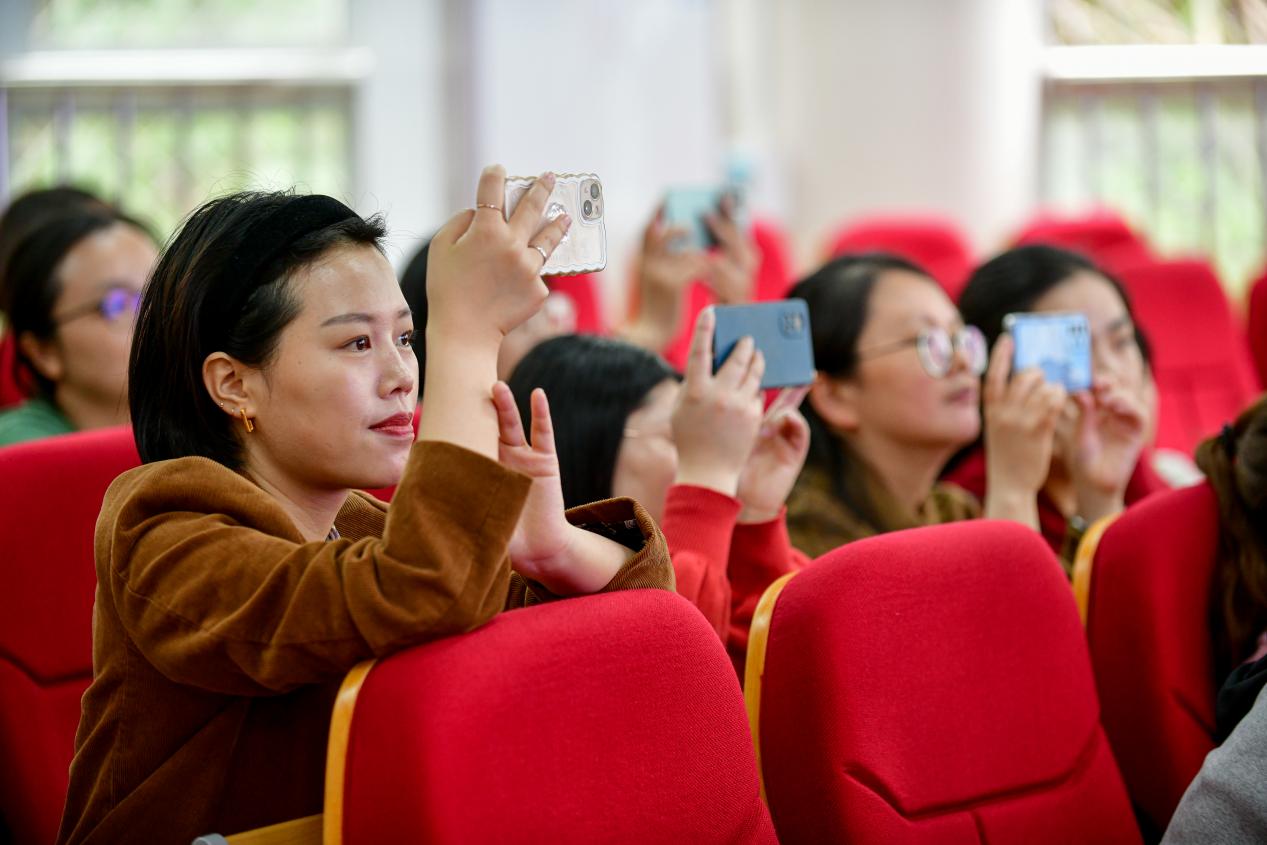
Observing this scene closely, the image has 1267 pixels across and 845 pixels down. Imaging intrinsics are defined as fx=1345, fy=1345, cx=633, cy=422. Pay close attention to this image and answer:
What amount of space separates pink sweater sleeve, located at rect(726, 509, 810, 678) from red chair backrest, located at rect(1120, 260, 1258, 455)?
2.22m

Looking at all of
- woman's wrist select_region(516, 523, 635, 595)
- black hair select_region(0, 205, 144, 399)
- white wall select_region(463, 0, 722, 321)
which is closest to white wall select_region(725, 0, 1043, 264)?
white wall select_region(463, 0, 722, 321)

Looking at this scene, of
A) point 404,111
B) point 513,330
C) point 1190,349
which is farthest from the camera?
point 404,111

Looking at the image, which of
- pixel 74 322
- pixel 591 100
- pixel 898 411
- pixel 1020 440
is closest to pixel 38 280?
pixel 74 322

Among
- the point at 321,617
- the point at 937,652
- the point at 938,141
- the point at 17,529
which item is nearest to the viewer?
the point at 321,617

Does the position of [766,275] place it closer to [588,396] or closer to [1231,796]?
[588,396]

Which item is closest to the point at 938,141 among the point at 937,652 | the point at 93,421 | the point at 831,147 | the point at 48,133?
the point at 831,147


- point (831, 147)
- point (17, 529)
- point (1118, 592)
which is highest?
point (831, 147)

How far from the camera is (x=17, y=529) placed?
1609 mm

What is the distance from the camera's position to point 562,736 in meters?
1.10

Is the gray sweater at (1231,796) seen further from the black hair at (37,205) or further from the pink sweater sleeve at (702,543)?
the black hair at (37,205)

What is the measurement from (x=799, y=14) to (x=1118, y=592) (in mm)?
5211

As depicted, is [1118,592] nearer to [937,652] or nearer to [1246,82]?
[937,652]

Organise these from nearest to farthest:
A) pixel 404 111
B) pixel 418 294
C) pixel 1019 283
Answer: pixel 418 294
pixel 1019 283
pixel 404 111

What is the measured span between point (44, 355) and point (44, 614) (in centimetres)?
89
